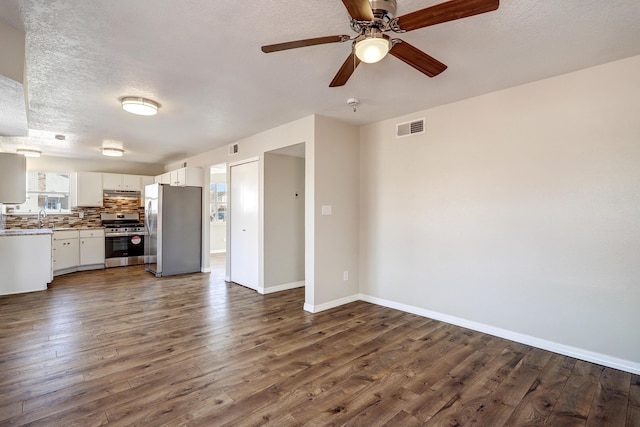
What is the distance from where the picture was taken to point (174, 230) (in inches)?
237

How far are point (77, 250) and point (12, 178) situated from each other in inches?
76.9

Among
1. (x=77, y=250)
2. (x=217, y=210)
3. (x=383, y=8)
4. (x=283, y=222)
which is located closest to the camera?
(x=383, y=8)

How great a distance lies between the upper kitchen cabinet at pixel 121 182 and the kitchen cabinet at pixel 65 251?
1319 millimetres

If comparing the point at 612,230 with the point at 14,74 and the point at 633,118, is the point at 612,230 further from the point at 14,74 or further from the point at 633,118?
the point at 14,74

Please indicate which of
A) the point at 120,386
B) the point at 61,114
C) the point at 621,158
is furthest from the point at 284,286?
the point at 621,158

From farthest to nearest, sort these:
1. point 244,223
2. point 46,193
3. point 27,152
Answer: point 46,193 → point 27,152 → point 244,223

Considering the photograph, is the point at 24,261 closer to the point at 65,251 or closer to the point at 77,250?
the point at 65,251

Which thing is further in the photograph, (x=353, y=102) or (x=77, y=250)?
(x=77, y=250)

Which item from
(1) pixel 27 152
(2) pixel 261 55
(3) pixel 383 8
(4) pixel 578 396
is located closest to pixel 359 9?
(3) pixel 383 8

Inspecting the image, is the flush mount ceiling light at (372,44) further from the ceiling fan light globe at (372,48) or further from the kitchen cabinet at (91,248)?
the kitchen cabinet at (91,248)

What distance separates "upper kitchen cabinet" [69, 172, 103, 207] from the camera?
22.3 feet

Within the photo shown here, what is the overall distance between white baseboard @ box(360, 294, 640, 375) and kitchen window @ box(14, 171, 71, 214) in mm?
7662

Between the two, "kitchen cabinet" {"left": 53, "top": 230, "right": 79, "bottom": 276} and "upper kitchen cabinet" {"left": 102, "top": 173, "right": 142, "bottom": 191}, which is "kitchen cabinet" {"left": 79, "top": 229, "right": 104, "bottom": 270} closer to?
"kitchen cabinet" {"left": 53, "top": 230, "right": 79, "bottom": 276}

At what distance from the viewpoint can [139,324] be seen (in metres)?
3.44
